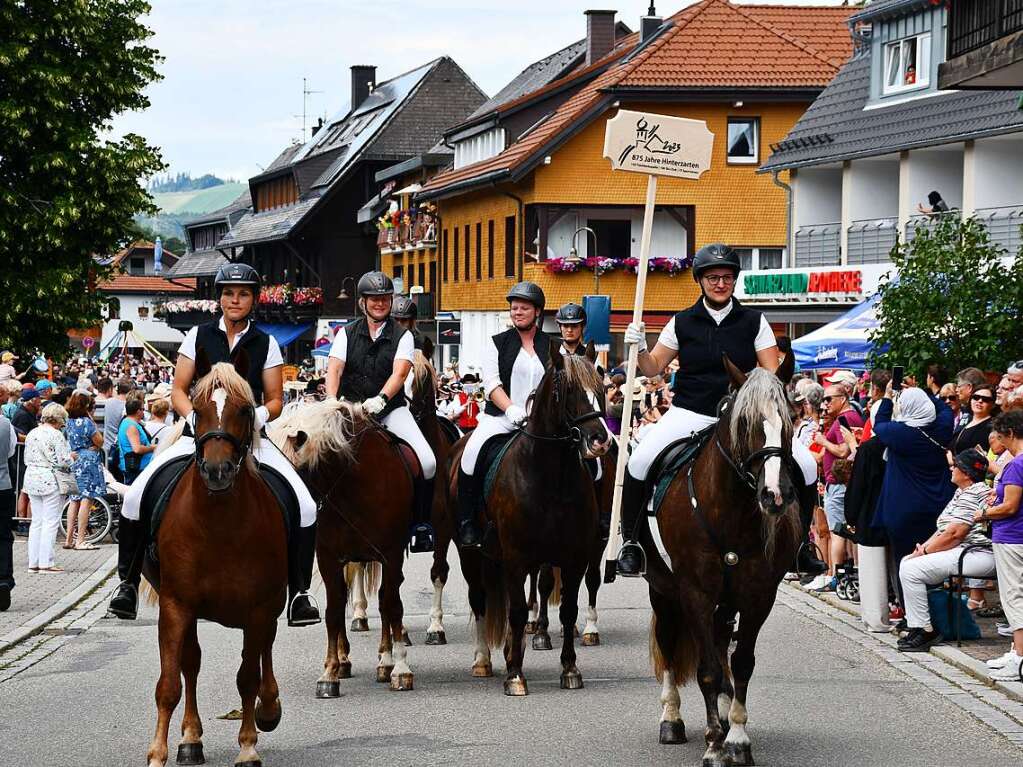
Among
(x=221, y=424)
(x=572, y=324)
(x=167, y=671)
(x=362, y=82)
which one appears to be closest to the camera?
(x=221, y=424)

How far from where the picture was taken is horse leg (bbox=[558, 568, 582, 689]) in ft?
35.7

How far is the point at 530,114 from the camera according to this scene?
54375 mm

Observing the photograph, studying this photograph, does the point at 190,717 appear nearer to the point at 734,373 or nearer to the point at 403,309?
the point at 734,373

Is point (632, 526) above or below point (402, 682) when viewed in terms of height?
above

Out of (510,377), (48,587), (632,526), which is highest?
(510,377)

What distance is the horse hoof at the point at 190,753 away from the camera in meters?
8.52

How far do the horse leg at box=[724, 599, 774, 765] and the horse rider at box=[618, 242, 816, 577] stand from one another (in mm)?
1047

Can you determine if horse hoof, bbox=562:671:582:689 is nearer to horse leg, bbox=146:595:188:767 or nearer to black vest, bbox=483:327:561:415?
black vest, bbox=483:327:561:415

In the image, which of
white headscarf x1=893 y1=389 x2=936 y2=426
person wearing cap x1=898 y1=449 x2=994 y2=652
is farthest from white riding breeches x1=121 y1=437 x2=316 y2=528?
white headscarf x1=893 y1=389 x2=936 y2=426

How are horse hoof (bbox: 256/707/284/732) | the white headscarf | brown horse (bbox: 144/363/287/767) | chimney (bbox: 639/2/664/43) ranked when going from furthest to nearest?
chimney (bbox: 639/2/664/43) < the white headscarf < horse hoof (bbox: 256/707/284/732) < brown horse (bbox: 144/363/287/767)

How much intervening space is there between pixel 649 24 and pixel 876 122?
19.2 m

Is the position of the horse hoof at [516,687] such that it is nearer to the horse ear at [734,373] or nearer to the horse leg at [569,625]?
the horse leg at [569,625]

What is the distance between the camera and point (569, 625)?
36.1ft

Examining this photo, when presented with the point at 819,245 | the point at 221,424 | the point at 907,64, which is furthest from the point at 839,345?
the point at 819,245
